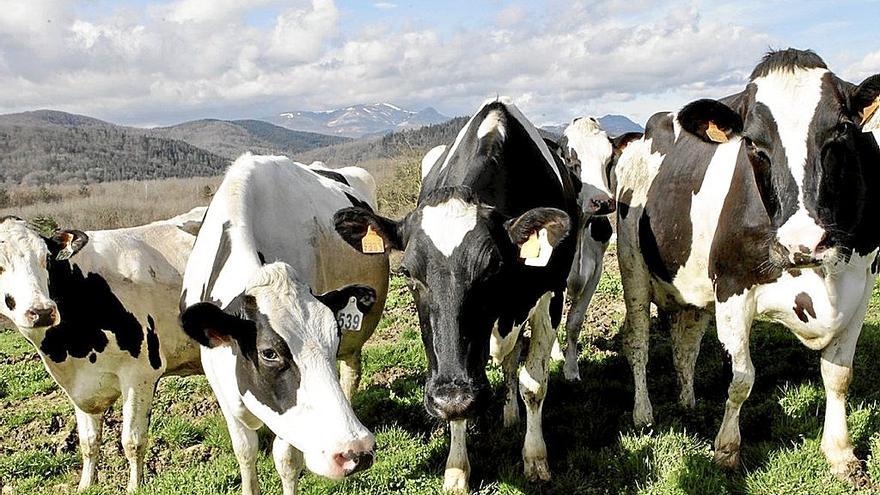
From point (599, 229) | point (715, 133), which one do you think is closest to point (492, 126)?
point (715, 133)

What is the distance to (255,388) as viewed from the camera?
3.79 metres

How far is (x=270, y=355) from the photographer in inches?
143

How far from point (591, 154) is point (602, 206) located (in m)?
1.28

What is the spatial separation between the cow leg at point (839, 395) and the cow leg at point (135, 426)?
5231mm

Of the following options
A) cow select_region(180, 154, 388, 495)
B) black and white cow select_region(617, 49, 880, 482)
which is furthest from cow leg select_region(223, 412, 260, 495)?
black and white cow select_region(617, 49, 880, 482)

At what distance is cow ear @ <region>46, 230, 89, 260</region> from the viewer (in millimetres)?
5852

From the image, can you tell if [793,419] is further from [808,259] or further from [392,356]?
[392,356]

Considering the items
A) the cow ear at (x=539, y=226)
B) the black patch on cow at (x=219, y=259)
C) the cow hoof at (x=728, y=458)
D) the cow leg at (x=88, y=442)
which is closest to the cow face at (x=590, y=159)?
the cow hoof at (x=728, y=458)

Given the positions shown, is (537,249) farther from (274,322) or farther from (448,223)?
(274,322)

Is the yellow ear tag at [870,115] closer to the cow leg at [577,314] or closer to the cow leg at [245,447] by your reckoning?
the cow leg at [577,314]

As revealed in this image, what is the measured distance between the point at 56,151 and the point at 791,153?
179m

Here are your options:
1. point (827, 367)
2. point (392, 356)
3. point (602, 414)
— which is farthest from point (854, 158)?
point (392, 356)

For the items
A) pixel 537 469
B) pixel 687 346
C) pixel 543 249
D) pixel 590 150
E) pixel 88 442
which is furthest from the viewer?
pixel 590 150

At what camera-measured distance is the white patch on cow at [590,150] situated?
715cm
